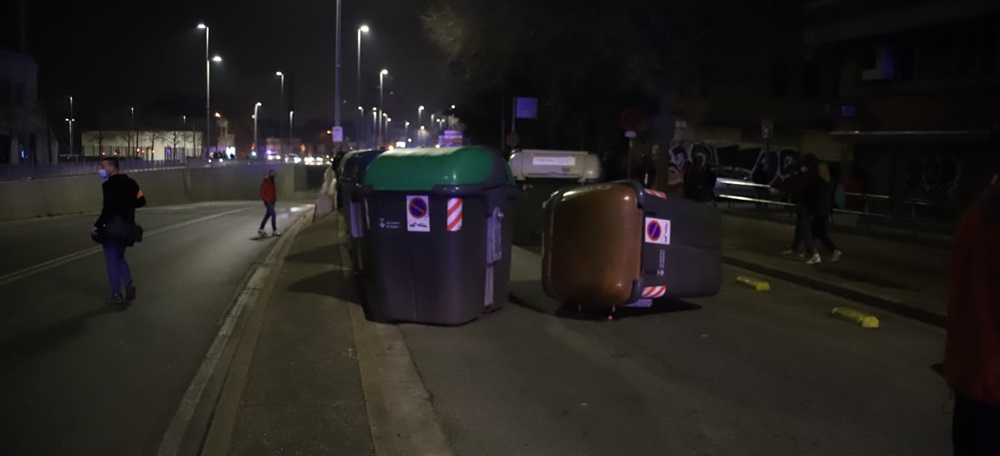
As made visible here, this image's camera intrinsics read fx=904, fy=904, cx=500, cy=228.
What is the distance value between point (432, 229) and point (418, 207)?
264mm

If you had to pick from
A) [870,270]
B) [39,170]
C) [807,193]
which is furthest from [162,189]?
[870,270]

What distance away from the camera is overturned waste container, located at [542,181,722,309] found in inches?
368

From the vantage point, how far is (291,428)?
568 centimetres

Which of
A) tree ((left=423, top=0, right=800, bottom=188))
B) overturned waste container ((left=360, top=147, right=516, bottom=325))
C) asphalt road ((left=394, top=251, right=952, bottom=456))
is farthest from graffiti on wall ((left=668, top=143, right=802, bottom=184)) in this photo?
overturned waste container ((left=360, top=147, right=516, bottom=325))

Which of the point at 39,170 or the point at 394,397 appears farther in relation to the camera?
the point at 39,170

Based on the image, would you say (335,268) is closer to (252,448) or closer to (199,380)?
(199,380)

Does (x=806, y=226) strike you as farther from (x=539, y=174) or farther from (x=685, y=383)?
(x=685, y=383)

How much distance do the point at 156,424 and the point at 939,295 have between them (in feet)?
31.2

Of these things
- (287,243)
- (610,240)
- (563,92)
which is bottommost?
(287,243)

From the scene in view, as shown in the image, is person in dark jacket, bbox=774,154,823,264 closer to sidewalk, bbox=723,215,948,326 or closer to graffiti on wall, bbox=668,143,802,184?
sidewalk, bbox=723,215,948,326

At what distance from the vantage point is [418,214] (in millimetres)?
9070

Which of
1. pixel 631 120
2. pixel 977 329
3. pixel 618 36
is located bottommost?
pixel 977 329

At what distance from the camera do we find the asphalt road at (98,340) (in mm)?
6117

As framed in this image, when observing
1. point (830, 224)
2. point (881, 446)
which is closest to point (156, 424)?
point (881, 446)
